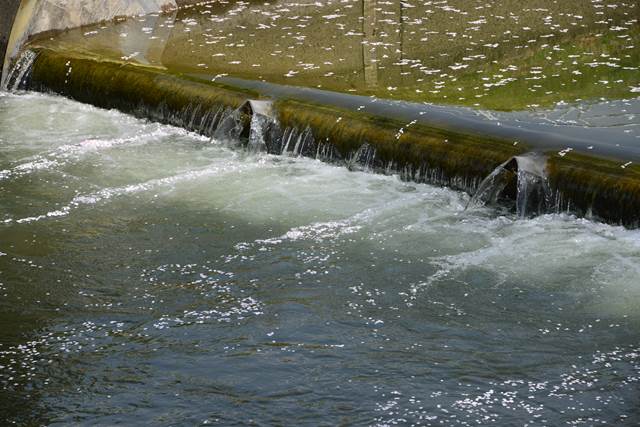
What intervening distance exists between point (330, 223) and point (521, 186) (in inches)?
38.8

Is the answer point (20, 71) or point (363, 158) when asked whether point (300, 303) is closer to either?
point (363, 158)

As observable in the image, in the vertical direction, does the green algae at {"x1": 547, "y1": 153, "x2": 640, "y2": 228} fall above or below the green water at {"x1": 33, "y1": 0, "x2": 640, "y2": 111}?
below

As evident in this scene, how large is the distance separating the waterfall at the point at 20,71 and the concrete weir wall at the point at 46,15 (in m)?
0.11

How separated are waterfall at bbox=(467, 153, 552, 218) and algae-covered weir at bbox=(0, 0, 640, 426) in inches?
0.6

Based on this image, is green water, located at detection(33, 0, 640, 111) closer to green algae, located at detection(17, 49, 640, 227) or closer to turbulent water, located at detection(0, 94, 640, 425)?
green algae, located at detection(17, 49, 640, 227)

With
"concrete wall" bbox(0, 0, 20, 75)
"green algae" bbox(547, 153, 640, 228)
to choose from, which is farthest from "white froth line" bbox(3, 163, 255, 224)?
"concrete wall" bbox(0, 0, 20, 75)

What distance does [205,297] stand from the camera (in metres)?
4.90

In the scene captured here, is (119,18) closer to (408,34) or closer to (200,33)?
(200,33)

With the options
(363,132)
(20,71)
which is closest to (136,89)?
(20,71)

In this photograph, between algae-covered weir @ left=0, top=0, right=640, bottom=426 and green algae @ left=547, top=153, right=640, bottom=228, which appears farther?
green algae @ left=547, top=153, right=640, bottom=228

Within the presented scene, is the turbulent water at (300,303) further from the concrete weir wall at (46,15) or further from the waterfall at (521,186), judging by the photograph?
the concrete weir wall at (46,15)

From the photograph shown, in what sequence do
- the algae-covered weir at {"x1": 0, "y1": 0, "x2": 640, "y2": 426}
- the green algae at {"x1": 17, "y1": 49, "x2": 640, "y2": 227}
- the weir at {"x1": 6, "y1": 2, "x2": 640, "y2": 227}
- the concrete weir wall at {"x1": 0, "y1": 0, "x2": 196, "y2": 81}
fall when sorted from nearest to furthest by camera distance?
the algae-covered weir at {"x1": 0, "y1": 0, "x2": 640, "y2": 426} < the green algae at {"x1": 17, "y1": 49, "x2": 640, "y2": 227} < the weir at {"x1": 6, "y1": 2, "x2": 640, "y2": 227} < the concrete weir wall at {"x1": 0, "y1": 0, "x2": 196, "y2": 81}

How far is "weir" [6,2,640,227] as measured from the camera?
5758mm

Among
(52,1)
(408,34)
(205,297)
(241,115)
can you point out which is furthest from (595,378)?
(52,1)
